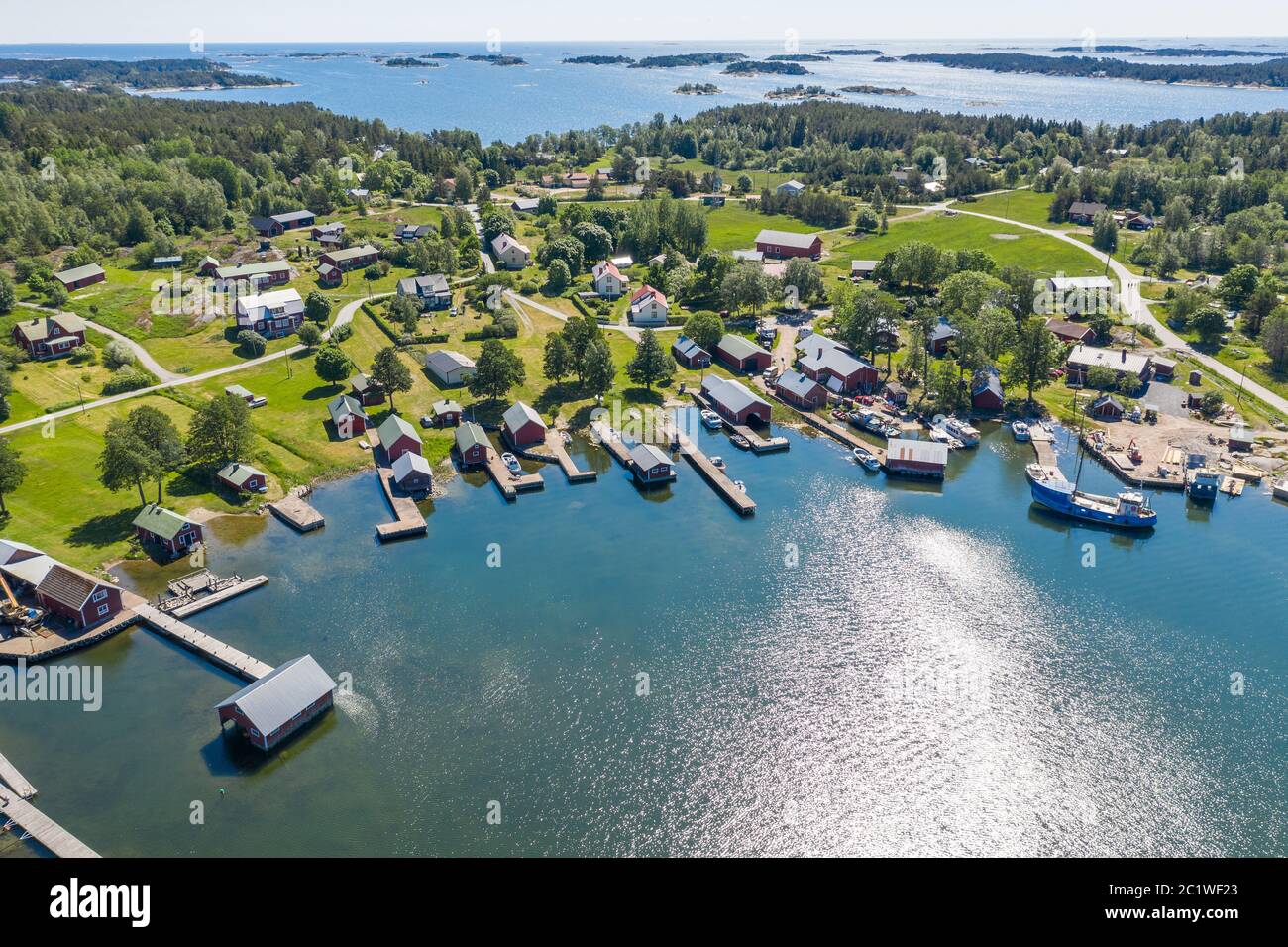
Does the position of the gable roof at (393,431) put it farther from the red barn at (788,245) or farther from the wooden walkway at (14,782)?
the red barn at (788,245)

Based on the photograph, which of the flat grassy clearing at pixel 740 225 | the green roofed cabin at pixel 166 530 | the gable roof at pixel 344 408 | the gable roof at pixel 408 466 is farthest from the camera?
the flat grassy clearing at pixel 740 225

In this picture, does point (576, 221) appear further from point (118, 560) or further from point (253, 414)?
point (118, 560)

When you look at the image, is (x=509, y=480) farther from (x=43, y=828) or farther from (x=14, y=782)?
(x=43, y=828)

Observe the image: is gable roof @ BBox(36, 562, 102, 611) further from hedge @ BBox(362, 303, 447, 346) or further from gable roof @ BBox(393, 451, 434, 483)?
hedge @ BBox(362, 303, 447, 346)

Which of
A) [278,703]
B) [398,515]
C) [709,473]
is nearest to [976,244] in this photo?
[709,473]

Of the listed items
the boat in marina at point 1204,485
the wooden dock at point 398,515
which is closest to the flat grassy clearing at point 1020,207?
the boat in marina at point 1204,485

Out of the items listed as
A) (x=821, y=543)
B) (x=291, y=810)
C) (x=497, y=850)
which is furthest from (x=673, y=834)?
(x=821, y=543)

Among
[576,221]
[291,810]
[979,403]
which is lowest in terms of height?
[291,810]

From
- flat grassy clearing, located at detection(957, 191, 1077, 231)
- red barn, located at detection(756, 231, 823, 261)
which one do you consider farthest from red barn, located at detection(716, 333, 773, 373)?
flat grassy clearing, located at detection(957, 191, 1077, 231)
